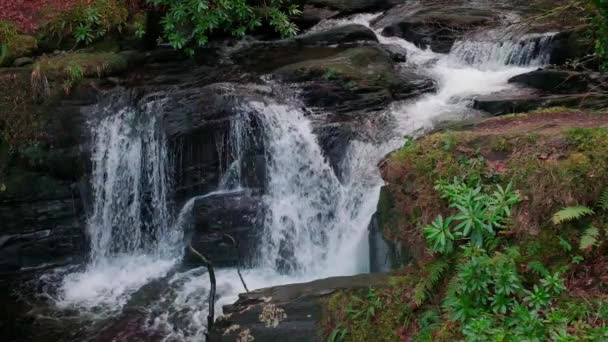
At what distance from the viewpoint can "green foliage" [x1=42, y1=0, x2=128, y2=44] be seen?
12.1 meters

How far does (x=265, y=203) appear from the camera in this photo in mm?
8984

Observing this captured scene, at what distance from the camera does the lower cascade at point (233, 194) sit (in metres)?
8.32

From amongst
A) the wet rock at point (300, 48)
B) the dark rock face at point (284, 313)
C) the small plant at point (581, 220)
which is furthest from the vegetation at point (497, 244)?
the wet rock at point (300, 48)

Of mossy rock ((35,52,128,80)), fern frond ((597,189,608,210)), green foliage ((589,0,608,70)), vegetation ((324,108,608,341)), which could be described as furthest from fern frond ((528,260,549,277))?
mossy rock ((35,52,128,80))

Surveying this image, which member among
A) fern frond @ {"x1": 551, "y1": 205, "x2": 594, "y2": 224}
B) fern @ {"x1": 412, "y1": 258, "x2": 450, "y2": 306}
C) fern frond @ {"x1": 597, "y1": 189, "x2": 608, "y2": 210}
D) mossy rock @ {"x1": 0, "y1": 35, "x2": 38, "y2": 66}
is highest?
mossy rock @ {"x1": 0, "y1": 35, "x2": 38, "y2": 66}

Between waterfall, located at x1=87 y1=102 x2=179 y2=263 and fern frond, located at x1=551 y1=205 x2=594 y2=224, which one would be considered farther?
waterfall, located at x1=87 y1=102 x2=179 y2=263

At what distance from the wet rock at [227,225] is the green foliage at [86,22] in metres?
5.37

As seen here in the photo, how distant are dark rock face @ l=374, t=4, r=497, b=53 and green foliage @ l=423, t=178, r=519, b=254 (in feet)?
27.7

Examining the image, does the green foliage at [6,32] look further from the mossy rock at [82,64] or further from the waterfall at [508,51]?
the waterfall at [508,51]

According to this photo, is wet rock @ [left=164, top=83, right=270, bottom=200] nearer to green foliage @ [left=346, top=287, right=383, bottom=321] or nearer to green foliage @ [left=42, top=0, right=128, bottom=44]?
green foliage @ [left=42, top=0, right=128, bottom=44]

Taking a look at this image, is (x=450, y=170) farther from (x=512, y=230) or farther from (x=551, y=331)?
(x=551, y=331)

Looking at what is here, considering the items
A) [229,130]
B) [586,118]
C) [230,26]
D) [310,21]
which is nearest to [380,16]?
[310,21]

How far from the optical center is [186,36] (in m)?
11.8

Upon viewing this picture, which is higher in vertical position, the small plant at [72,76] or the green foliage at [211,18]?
the green foliage at [211,18]
